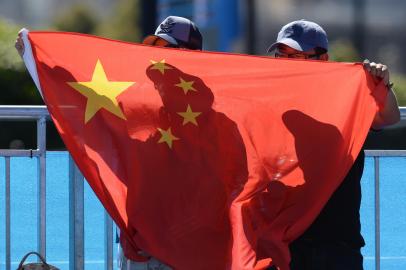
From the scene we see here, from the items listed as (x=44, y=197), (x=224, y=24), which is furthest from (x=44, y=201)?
(x=224, y=24)

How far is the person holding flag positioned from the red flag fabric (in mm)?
53

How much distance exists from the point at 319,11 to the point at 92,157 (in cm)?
912

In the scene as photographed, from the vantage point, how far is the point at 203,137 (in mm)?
4629

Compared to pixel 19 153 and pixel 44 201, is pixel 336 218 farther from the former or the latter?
pixel 19 153

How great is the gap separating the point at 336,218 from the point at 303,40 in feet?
2.76

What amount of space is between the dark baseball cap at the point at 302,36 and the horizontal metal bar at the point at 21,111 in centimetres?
142

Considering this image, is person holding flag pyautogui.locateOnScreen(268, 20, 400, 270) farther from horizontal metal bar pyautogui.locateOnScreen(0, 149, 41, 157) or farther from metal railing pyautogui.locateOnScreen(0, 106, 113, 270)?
horizontal metal bar pyautogui.locateOnScreen(0, 149, 41, 157)

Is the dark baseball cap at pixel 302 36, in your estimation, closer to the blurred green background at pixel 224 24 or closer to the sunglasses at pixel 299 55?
the sunglasses at pixel 299 55

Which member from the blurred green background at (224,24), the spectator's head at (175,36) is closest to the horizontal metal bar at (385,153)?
the spectator's head at (175,36)

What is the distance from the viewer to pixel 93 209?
5.48 m

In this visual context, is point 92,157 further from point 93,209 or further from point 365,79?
point 365,79

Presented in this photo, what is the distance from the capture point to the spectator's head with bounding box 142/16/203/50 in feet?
15.8

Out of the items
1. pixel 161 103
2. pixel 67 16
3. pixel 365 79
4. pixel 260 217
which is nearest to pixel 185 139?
pixel 161 103

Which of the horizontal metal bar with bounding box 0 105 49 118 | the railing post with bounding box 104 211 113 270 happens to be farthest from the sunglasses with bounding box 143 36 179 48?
the railing post with bounding box 104 211 113 270
